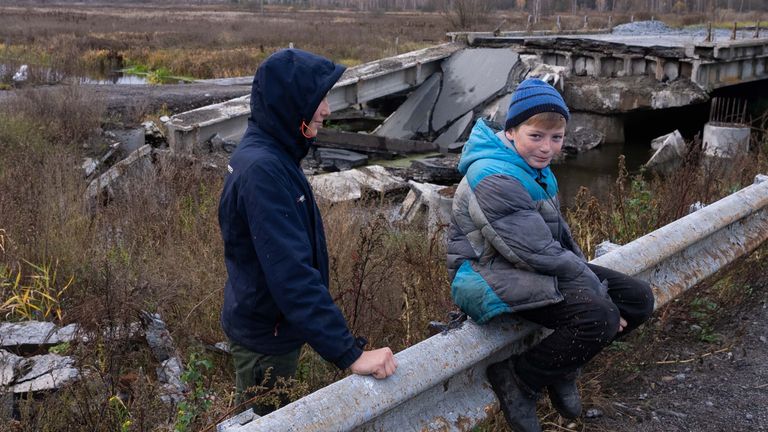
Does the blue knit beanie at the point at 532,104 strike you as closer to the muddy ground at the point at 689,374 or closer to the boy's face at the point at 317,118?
the boy's face at the point at 317,118

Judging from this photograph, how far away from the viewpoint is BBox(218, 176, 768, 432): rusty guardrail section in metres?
→ 2.20

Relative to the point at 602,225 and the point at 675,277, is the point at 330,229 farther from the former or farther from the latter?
the point at 675,277

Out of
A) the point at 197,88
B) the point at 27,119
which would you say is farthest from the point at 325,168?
the point at 197,88

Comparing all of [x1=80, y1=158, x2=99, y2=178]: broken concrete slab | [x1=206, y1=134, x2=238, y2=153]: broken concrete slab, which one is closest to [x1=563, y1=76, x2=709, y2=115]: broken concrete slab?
[x1=206, y1=134, x2=238, y2=153]: broken concrete slab

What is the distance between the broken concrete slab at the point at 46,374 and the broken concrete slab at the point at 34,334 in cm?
22

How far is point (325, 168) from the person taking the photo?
14578 millimetres

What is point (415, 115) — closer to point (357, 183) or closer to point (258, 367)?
point (357, 183)

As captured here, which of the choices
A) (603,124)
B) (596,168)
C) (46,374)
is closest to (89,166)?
(46,374)

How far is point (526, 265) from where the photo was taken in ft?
9.17

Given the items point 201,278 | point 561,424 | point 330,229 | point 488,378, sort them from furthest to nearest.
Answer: point 330,229 → point 201,278 → point 561,424 → point 488,378

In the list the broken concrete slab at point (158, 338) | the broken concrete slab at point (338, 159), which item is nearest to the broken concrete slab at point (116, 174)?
the broken concrete slab at point (158, 338)

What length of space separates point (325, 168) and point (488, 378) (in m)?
11.9

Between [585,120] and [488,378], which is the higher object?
[488,378]

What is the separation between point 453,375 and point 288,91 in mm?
1152
